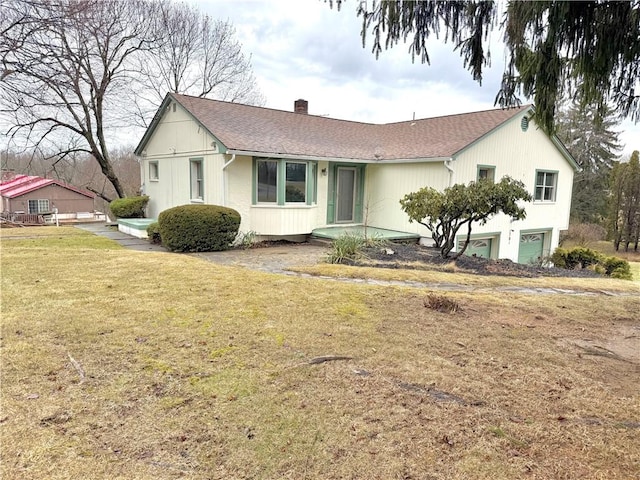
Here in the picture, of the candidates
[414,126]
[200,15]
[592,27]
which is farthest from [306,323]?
[200,15]

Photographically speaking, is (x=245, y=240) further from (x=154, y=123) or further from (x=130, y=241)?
(x=154, y=123)

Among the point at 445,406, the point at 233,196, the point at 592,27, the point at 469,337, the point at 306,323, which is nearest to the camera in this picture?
the point at 445,406

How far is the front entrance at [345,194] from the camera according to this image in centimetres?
1484

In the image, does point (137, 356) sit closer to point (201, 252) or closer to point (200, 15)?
point (201, 252)

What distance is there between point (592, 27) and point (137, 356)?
200 inches

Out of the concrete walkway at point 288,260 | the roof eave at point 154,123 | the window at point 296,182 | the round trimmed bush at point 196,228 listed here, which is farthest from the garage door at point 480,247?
the roof eave at point 154,123

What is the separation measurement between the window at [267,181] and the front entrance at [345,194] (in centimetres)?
283

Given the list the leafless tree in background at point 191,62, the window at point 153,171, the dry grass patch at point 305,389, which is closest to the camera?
the dry grass patch at point 305,389

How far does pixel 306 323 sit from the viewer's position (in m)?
4.80

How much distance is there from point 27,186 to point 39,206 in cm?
149

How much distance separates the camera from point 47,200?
23234mm

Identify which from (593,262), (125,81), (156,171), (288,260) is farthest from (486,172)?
(125,81)

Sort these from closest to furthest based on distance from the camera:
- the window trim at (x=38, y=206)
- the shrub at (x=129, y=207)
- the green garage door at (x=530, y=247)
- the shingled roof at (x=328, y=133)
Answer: the shingled roof at (x=328, y=133) → the shrub at (x=129, y=207) → the green garage door at (x=530, y=247) → the window trim at (x=38, y=206)

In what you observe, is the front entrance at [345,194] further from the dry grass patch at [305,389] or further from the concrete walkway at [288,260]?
the dry grass patch at [305,389]
